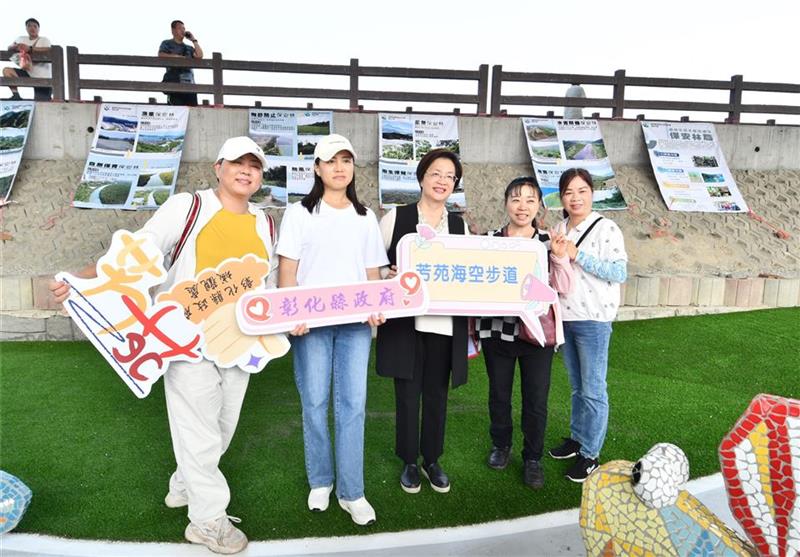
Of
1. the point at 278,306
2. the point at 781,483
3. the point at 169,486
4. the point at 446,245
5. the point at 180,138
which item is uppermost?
the point at 180,138

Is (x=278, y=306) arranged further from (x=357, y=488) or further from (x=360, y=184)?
(x=360, y=184)

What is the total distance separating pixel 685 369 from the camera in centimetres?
443

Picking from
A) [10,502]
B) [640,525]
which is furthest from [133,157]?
[640,525]

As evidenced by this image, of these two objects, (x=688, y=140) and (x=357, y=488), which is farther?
(x=688, y=140)

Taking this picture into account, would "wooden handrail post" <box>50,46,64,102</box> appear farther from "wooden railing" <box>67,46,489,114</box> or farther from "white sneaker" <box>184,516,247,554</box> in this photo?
"white sneaker" <box>184,516,247,554</box>

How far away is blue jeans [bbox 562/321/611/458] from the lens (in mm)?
2543

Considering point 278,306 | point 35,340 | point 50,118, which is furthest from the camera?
point 50,118

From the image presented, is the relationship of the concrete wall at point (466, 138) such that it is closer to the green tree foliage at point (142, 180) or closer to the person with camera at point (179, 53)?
the person with camera at point (179, 53)

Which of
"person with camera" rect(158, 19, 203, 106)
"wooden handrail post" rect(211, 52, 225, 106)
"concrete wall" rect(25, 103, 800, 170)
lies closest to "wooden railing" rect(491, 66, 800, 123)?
"concrete wall" rect(25, 103, 800, 170)

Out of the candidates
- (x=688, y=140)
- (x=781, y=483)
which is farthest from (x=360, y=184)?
(x=781, y=483)

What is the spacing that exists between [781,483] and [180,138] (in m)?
7.99

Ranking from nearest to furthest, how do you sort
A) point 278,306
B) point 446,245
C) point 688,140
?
point 278,306 < point 446,245 < point 688,140

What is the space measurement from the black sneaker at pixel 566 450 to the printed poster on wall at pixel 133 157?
5965 mm

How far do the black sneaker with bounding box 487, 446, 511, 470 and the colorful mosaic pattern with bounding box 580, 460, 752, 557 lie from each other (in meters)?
1.19
